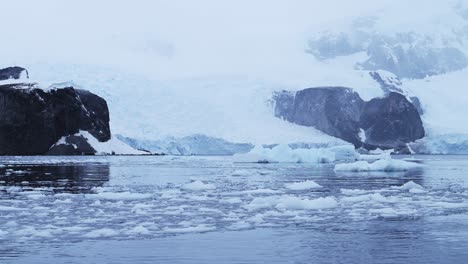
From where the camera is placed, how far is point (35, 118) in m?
94.2

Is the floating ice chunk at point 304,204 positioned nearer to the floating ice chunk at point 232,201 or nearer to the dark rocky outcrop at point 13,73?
the floating ice chunk at point 232,201

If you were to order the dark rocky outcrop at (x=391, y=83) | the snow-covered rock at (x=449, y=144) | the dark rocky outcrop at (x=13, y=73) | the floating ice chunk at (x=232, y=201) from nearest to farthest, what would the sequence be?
1. the floating ice chunk at (x=232, y=201)
2. the snow-covered rock at (x=449, y=144)
3. the dark rocky outcrop at (x=13, y=73)
4. the dark rocky outcrop at (x=391, y=83)

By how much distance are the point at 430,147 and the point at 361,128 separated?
28264mm

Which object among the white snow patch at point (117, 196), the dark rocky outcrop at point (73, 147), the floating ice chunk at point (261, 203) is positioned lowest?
the floating ice chunk at point (261, 203)

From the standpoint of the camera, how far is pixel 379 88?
492 ft

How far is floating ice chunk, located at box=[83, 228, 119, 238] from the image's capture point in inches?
527

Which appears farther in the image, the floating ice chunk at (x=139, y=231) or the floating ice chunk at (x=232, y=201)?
the floating ice chunk at (x=232, y=201)

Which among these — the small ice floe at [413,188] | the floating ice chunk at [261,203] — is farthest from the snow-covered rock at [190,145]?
the floating ice chunk at [261,203]

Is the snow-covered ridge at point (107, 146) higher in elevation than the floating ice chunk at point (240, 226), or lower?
higher

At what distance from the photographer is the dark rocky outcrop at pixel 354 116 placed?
141375 mm

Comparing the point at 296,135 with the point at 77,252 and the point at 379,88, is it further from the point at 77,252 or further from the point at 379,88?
the point at 77,252

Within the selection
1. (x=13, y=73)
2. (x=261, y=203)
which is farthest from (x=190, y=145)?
(x=261, y=203)

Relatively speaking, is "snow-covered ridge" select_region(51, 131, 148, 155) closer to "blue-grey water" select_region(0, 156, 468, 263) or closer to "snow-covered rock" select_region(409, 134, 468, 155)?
"snow-covered rock" select_region(409, 134, 468, 155)

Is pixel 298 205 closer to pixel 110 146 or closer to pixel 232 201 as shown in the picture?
pixel 232 201
